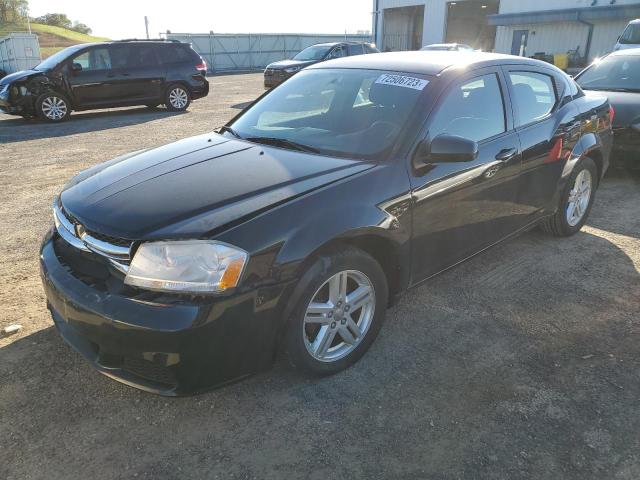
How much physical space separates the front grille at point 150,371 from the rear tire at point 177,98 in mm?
11913

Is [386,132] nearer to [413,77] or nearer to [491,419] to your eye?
[413,77]

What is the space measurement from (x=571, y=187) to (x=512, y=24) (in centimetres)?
2858

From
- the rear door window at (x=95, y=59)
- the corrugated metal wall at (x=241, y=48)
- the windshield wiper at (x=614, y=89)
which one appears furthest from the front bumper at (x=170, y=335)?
the corrugated metal wall at (x=241, y=48)

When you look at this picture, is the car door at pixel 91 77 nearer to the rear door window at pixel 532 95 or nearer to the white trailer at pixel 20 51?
the rear door window at pixel 532 95

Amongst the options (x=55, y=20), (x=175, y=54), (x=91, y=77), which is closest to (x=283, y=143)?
(x=91, y=77)

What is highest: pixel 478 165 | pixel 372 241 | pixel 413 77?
pixel 413 77

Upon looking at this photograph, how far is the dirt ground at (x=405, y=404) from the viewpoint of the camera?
2295 mm

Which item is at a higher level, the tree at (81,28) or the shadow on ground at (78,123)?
the tree at (81,28)

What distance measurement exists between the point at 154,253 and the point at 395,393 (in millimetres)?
1430

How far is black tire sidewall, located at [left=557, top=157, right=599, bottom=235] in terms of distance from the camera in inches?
179

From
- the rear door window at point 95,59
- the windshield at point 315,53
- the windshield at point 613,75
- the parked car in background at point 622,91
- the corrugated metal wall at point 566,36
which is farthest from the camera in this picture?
the corrugated metal wall at point 566,36

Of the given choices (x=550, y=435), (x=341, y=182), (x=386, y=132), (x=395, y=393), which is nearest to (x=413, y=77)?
(x=386, y=132)

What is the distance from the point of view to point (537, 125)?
13.2 ft

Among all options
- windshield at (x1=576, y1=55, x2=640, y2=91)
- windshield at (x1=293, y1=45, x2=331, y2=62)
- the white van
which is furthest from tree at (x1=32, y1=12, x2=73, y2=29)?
windshield at (x1=576, y1=55, x2=640, y2=91)
